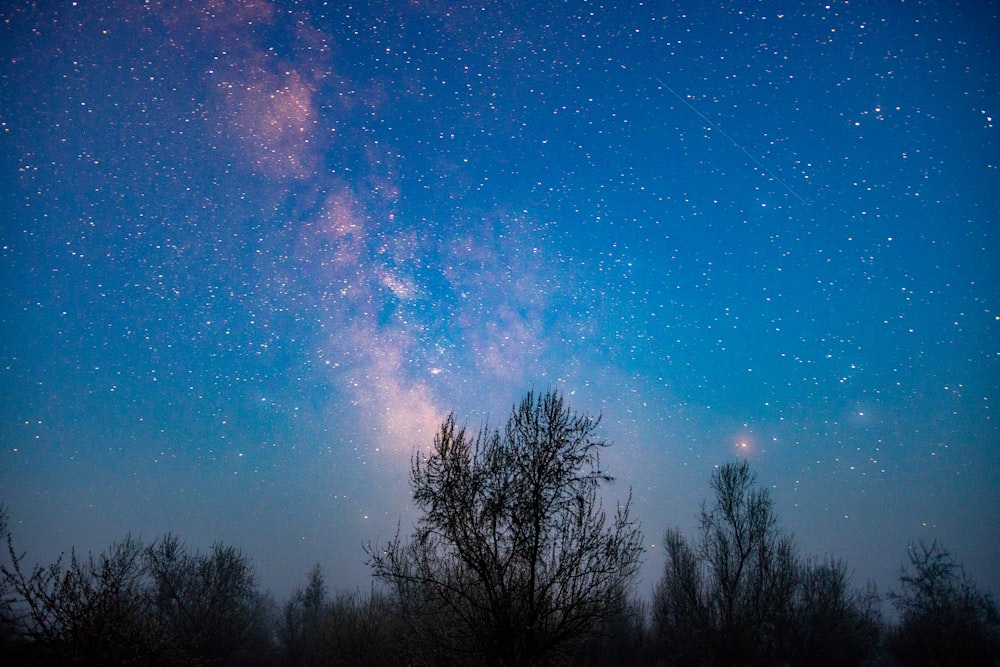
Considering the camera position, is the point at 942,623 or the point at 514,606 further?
the point at 942,623

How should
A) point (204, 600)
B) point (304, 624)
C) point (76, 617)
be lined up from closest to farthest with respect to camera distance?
point (76, 617) < point (204, 600) < point (304, 624)

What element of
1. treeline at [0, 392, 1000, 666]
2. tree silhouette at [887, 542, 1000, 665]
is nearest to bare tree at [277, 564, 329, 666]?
treeline at [0, 392, 1000, 666]

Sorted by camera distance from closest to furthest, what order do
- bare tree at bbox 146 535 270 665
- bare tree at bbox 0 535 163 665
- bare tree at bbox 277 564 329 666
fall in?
bare tree at bbox 0 535 163 665
bare tree at bbox 146 535 270 665
bare tree at bbox 277 564 329 666

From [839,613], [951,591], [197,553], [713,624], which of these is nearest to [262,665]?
[197,553]

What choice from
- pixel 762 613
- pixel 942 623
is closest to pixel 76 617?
pixel 762 613

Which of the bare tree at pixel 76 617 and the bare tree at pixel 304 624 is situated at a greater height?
the bare tree at pixel 76 617

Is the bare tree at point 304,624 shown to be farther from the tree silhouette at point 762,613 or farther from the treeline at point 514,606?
the tree silhouette at point 762,613

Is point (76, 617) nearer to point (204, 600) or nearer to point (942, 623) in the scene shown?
point (204, 600)

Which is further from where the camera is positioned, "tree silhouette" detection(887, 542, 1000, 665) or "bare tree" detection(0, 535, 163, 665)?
"tree silhouette" detection(887, 542, 1000, 665)

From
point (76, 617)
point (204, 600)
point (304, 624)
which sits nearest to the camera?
point (76, 617)

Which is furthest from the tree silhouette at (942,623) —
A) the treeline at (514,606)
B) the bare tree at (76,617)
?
the bare tree at (76,617)

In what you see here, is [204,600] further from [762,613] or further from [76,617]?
[762,613]

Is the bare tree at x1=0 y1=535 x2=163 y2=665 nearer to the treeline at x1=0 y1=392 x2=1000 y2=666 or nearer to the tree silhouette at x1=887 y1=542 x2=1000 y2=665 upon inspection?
the treeline at x1=0 y1=392 x2=1000 y2=666

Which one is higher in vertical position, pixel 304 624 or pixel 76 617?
pixel 76 617
